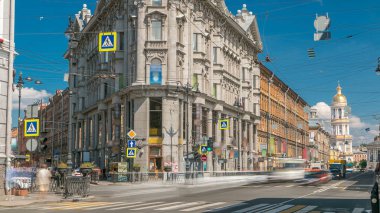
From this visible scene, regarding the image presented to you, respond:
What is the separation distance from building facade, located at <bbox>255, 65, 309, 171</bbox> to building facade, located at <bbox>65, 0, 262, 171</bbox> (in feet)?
42.3

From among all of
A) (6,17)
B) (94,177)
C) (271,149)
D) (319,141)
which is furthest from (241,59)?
(319,141)

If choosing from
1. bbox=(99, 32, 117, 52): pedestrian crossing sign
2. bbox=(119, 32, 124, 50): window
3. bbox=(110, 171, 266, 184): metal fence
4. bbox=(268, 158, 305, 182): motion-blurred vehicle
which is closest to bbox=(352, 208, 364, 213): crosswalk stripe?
bbox=(99, 32, 117, 52): pedestrian crossing sign

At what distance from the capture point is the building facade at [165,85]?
50.6 meters

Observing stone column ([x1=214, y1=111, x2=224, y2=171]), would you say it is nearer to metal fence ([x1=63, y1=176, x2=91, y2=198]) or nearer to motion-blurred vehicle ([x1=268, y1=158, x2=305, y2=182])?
motion-blurred vehicle ([x1=268, y1=158, x2=305, y2=182])

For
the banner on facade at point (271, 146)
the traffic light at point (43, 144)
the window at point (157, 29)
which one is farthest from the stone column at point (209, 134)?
the traffic light at point (43, 144)

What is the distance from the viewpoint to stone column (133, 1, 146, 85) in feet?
167

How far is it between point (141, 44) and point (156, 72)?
10.3ft

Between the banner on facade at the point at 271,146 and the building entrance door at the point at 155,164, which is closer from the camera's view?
the building entrance door at the point at 155,164

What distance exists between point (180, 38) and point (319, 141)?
10512cm

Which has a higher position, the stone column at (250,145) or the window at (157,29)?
the window at (157,29)

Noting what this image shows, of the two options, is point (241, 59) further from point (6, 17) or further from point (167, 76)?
point (6, 17)

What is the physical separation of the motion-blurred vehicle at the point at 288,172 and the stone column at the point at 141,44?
15920mm

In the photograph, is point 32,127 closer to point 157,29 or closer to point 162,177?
point 162,177

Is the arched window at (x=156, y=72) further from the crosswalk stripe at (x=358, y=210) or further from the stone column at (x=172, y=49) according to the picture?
the crosswalk stripe at (x=358, y=210)
